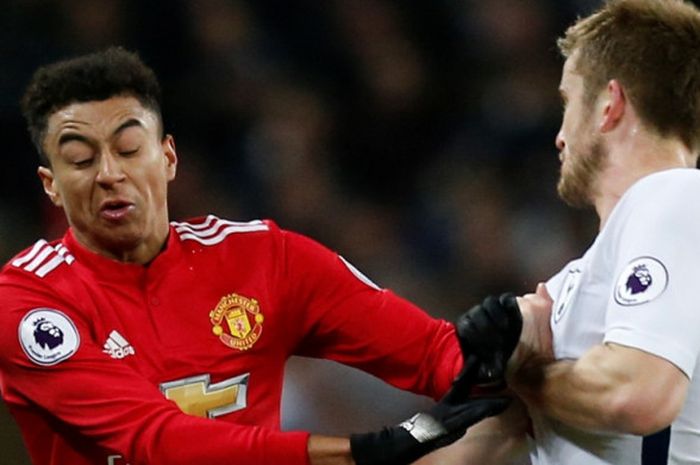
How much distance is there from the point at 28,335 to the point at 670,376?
3.77ft

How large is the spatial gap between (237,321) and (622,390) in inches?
34.0

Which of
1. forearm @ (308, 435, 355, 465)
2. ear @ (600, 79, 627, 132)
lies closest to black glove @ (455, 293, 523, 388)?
forearm @ (308, 435, 355, 465)

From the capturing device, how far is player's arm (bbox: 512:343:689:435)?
178 centimetres

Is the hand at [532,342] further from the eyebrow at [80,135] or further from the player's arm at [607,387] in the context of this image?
the eyebrow at [80,135]

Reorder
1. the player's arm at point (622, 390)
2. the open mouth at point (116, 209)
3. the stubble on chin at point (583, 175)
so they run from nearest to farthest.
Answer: the player's arm at point (622, 390)
the stubble on chin at point (583, 175)
the open mouth at point (116, 209)

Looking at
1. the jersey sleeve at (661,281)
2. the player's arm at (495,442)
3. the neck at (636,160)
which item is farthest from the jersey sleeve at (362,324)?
the jersey sleeve at (661,281)

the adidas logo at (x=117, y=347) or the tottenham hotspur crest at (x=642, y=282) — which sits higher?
the adidas logo at (x=117, y=347)

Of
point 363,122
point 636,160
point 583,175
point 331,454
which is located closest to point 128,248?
point 331,454

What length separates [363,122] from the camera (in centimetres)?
462

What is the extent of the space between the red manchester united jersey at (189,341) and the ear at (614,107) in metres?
0.55

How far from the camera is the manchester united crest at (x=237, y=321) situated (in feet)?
7.81

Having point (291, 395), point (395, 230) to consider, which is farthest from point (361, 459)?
point (395, 230)

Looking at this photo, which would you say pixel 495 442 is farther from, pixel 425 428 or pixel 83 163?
pixel 83 163

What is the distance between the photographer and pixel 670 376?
1792mm
